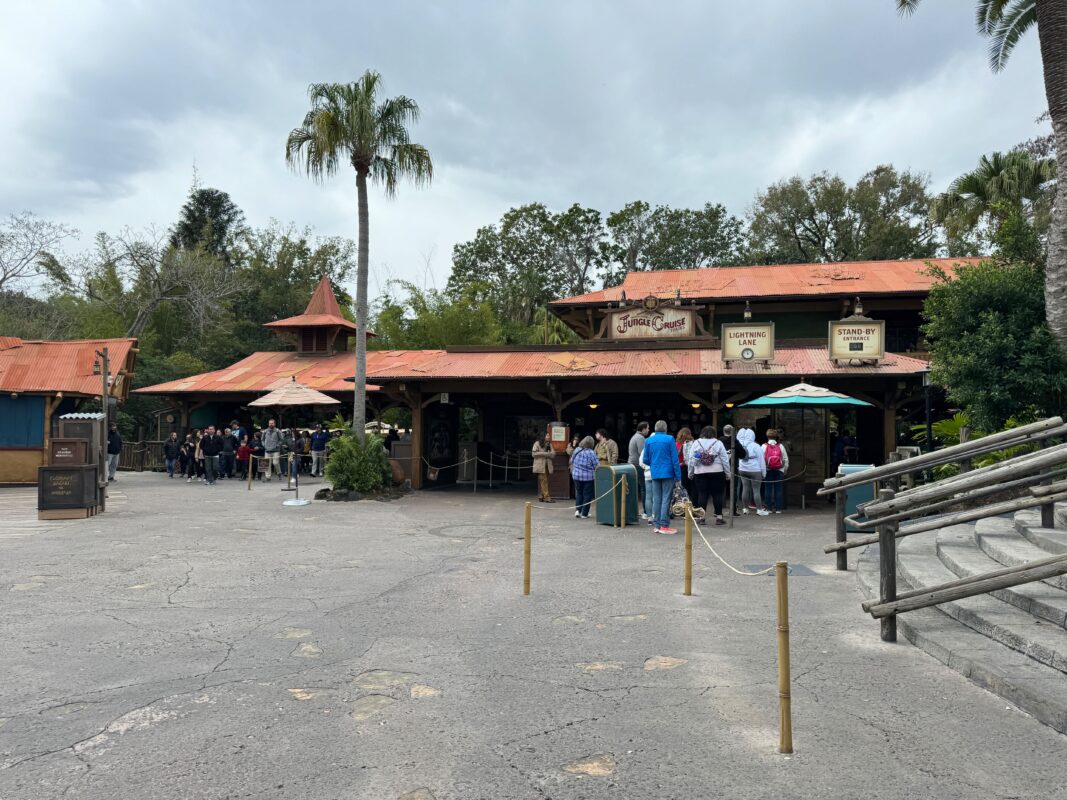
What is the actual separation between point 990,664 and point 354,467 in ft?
46.7

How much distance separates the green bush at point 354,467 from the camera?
1742 cm

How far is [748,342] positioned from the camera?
56.9 ft

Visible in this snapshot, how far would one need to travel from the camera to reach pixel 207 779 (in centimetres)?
376

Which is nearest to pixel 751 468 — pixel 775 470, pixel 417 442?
pixel 775 470

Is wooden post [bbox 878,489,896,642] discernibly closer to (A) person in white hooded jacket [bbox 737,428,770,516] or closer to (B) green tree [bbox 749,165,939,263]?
(A) person in white hooded jacket [bbox 737,428,770,516]

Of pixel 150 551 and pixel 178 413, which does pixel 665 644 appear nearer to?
pixel 150 551

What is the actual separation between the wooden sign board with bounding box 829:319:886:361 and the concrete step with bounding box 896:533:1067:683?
9.38m

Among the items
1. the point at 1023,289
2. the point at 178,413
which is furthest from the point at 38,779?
the point at 178,413

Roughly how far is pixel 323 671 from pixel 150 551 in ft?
20.2

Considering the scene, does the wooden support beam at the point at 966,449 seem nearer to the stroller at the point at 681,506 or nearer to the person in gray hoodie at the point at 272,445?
the stroller at the point at 681,506

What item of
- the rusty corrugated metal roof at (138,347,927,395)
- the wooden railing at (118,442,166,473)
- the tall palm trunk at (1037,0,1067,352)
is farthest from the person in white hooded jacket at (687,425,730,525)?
the wooden railing at (118,442,166,473)

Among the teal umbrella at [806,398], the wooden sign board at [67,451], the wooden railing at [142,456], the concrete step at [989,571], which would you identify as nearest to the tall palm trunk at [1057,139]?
the teal umbrella at [806,398]

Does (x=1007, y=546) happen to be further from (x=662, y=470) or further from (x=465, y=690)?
(x=662, y=470)

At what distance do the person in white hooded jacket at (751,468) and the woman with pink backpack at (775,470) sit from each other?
33 centimetres
